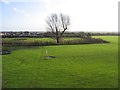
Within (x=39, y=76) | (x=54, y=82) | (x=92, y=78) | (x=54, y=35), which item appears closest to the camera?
(x=54, y=82)

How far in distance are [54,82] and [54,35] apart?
4645 centimetres

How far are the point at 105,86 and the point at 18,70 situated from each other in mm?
6531

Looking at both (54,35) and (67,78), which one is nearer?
(67,78)

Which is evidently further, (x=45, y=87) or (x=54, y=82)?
(x=54, y=82)

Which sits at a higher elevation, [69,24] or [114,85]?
[69,24]

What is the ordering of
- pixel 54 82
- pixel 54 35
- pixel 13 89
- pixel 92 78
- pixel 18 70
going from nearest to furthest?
pixel 13 89
pixel 54 82
pixel 92 78
pixel 18 70
pixel 54 35

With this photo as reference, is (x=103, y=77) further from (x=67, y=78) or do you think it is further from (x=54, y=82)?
(x=54, y=82)

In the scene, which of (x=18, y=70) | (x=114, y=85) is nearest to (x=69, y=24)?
(x=18, y=70)

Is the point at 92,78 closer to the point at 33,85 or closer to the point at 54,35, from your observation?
the point at 33,85

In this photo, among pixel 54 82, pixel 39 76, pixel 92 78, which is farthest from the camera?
pixel 39 76

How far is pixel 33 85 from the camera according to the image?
1196 cm

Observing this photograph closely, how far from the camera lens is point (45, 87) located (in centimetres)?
1162

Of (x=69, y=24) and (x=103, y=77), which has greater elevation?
(x=69, y=24)

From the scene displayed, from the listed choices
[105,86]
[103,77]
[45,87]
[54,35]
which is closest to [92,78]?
[103,77]
